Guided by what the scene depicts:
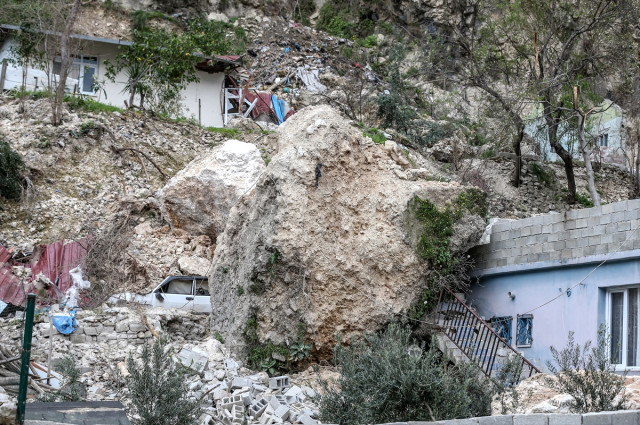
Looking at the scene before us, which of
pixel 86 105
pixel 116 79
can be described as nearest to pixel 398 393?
pixel 86 105

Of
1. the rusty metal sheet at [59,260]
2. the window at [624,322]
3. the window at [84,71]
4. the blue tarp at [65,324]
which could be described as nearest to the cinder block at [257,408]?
the blue tarp at [65,324]

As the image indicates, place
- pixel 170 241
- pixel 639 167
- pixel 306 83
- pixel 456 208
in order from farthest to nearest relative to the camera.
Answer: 1. pixel 306 83
2. pixel 639 167
3. pixel 170 241
4. pixel 456 208

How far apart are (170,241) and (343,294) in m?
7.19

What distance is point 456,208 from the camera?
14547mm

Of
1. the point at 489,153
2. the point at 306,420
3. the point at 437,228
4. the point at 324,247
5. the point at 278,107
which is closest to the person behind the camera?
the point at 306,420

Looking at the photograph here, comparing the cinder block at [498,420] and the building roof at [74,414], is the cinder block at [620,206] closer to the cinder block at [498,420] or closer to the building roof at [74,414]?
the cinder block at [498,420]

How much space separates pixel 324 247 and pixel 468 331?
2.97 metres

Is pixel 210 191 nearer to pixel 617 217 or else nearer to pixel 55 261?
pixel 55 261

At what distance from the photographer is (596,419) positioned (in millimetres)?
7102

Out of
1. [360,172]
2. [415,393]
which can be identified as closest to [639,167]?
[360,172]

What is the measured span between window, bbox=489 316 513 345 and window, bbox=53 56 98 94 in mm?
18721

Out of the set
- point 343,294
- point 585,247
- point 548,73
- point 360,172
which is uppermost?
point 548,73

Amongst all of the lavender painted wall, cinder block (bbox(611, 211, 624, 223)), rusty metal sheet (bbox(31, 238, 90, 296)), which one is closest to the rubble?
rusty metal sheet (bbox(31, 238, 90, 296))

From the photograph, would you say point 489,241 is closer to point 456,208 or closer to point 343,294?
point 456,208
